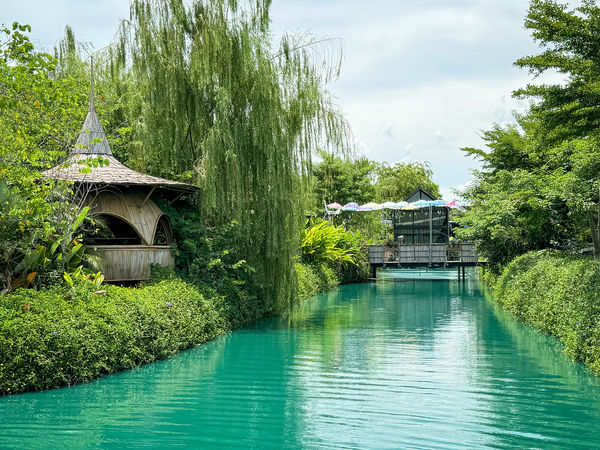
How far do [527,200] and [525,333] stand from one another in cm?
557

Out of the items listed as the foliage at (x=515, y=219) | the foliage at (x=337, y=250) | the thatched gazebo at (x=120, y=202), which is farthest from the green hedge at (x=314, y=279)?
the thatched gazebo at (x=120, y=202)

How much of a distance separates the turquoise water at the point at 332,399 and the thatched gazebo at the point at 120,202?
9.10 ft

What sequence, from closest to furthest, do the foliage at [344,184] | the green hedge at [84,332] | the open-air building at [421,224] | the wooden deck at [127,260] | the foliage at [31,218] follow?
the green hedge at [84,332]
the foliage at [31,218]
the wooden deck at [127,260]
the foliage at [344,184]
the open-air building at [421,224]

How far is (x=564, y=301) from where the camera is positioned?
1506 centimetres

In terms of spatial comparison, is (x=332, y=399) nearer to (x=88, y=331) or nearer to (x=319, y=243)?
(x=88, y=331)

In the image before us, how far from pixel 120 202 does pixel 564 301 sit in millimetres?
10808

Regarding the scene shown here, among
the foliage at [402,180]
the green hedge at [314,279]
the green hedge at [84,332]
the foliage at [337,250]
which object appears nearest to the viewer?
the green hedge at [84,332]

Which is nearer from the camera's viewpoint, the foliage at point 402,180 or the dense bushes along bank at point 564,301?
the dense bushes along bank at point 564,301

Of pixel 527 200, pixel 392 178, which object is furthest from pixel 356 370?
pixel 392 178

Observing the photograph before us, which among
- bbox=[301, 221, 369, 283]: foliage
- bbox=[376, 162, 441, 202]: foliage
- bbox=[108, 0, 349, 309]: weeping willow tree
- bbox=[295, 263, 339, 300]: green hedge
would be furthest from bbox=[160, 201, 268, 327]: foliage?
bbox=[376, 162, 441, 202]: foliage

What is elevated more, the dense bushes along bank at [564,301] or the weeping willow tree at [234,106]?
the weeping willow tree at [234,106]

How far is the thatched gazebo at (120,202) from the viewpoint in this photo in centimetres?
1573

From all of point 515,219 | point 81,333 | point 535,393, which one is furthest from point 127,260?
point 515,219

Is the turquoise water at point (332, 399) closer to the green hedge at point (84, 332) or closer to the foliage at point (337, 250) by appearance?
the green hedge at point (84, 332)
